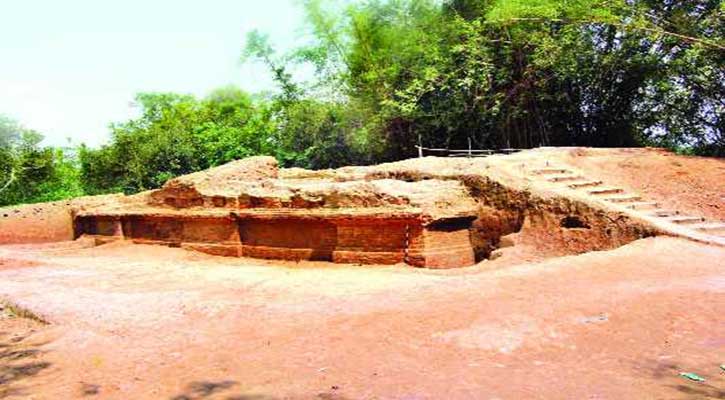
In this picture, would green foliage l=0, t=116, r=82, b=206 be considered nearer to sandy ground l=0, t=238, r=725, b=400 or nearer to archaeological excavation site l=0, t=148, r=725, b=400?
archaeological excavation site l=0, t=148, r=725, b=400

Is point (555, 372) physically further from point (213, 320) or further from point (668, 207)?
point (668, 207)

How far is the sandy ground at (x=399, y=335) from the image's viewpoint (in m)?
3.39

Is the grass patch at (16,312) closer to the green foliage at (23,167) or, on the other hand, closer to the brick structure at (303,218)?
the brick structure at (303,218)

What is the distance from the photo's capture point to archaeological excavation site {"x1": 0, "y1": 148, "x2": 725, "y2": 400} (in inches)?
141

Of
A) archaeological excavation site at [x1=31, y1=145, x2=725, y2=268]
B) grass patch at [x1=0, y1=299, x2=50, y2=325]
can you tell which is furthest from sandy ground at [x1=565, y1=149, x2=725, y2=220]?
grass patch at [x1=0, y1=299, x2=50, y2=325]

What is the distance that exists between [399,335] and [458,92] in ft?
39.2

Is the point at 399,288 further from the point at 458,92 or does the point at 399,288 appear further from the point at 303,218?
the point at 458,92

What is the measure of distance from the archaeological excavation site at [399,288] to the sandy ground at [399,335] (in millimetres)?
20

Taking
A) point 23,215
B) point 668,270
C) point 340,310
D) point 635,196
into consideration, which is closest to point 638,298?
point 668,270

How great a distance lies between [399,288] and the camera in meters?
6.03

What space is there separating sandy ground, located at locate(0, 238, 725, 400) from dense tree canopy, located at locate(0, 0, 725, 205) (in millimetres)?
8006

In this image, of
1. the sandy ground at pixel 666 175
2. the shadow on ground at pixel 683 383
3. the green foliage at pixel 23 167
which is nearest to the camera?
the shadow on ground at pixel 683 383

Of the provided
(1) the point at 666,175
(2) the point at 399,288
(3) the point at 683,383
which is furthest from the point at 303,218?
(3) the point at 683,383

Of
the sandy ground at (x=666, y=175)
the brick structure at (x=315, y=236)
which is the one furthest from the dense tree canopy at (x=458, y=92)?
the brick structure at (x=315, y=236)
